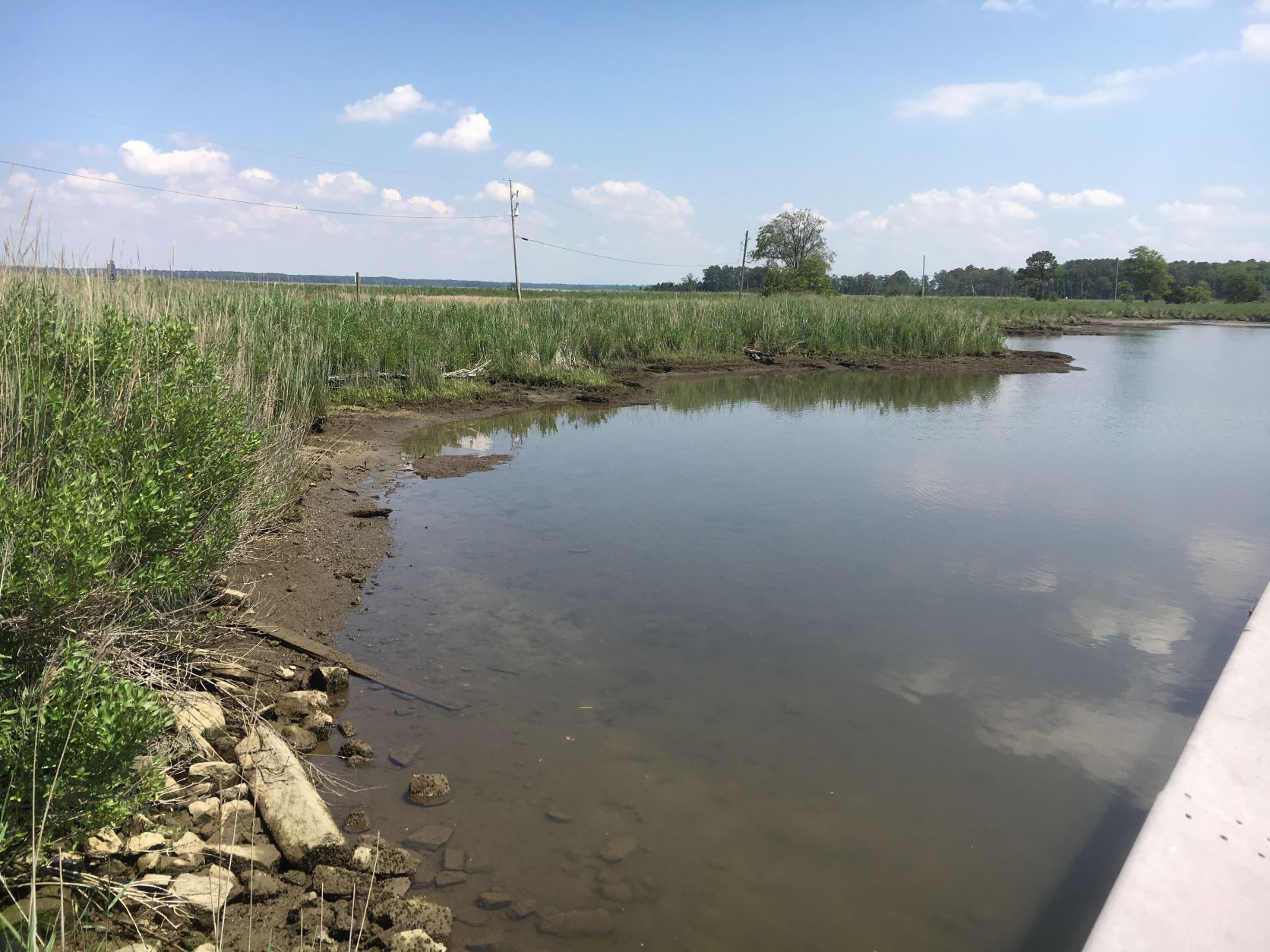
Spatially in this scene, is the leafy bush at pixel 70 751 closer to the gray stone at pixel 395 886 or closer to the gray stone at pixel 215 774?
the gray stone at pixel 215 774

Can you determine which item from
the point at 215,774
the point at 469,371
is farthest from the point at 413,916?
the point at 469,371

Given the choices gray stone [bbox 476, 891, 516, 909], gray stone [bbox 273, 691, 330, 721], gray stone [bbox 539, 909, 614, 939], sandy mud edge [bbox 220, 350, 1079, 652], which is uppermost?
sandy mud edge [bbox 220, 350, 1079, 652]

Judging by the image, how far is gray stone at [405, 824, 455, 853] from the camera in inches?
115

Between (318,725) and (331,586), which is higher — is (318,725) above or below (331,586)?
below

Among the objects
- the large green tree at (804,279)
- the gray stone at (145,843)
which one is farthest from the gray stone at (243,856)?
the large green tree at (804,279)

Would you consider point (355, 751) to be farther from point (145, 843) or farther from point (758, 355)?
point (758, 355)

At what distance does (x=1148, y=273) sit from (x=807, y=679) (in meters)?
84.5

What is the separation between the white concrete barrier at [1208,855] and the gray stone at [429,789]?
225cm

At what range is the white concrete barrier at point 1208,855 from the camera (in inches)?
83.0

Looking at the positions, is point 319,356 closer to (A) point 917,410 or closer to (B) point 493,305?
(B) point 493,305

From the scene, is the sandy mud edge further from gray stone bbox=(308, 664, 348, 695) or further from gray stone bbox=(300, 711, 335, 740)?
gray stone bbox=(300, 711, 335, 740)

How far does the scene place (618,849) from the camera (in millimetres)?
2900

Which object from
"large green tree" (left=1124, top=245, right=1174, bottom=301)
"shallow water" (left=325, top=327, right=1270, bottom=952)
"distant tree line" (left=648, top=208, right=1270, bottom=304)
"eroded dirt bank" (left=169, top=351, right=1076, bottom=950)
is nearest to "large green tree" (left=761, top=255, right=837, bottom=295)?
"distant tree line" (left=648, top=208, right=1270, bottom=304)

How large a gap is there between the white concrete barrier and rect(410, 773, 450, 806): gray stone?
2252mm
